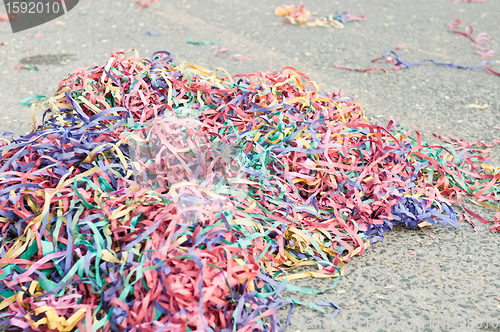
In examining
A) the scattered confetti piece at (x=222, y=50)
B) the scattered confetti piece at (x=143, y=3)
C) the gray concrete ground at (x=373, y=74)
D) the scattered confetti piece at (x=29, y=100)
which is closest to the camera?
the gray concrete ground at (x=373, y=74)

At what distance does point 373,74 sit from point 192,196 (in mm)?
2402

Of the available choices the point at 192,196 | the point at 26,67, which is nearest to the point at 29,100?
the point at 26,67

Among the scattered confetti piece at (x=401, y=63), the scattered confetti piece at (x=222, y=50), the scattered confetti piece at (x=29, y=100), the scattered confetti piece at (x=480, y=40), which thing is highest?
the scattered confetti piece at (x=480, y=40)

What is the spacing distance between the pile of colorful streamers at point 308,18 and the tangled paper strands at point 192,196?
2.22 meters

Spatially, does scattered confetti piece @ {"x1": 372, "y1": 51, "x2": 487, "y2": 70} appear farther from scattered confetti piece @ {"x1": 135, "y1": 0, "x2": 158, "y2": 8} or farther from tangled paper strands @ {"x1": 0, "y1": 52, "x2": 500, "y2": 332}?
scattered confetti piece @ {"x1": 135, "y1": 0, "x2": 158, "y2": 8}

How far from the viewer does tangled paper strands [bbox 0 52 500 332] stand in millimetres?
1354

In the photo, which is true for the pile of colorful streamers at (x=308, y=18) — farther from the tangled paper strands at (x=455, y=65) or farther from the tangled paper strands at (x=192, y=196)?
the tangled paper strands at (x=192, y=196)

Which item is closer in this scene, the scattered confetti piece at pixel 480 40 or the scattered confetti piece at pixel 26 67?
the scattered confetti piece at pixel 26 67

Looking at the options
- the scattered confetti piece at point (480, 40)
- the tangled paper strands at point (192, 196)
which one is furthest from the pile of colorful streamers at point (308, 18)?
the tangled paper strands at point (192, 196)

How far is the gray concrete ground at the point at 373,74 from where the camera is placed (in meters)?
1.54

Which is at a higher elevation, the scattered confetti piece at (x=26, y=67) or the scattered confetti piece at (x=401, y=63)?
the scattered confetti piece at (x=401, y=63)

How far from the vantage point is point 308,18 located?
4.41 meters

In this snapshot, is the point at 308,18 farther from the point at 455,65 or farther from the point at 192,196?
the point at 192,196

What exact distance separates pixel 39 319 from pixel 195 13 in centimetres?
388
